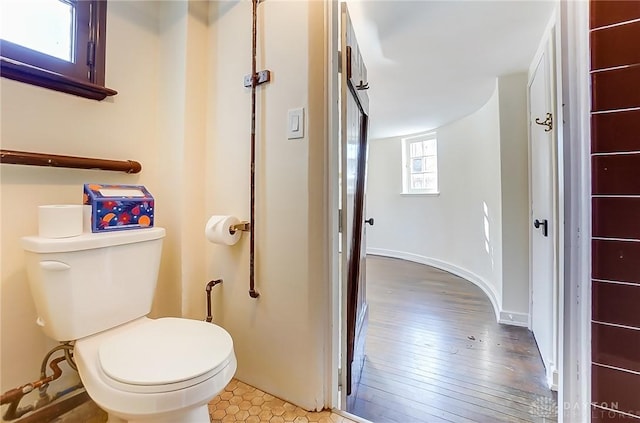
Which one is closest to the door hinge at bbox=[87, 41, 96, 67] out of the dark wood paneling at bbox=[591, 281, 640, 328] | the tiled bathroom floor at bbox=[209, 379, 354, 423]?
the tiled bathroom floor at bbox=[209, 379, 354, 423]

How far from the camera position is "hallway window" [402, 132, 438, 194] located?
4.53 meters

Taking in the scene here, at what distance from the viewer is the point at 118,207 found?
1.15 meters

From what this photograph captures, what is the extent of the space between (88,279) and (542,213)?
2.40 meters

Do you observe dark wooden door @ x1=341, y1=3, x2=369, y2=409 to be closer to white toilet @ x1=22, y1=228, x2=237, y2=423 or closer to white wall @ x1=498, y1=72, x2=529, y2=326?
white toilet @ x1=22, y1=228, x2=237, y2=423

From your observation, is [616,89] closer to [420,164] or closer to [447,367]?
[447,367]

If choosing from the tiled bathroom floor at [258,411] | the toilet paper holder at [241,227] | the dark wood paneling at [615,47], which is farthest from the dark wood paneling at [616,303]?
the toilet paper holder at [241,227]

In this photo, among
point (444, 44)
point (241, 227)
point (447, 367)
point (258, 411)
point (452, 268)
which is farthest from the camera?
point (452, 268)

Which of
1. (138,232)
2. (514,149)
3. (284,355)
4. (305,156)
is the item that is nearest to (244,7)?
(305,156)

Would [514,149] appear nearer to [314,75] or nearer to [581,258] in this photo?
[581,258]

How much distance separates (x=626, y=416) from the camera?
0.80 metres

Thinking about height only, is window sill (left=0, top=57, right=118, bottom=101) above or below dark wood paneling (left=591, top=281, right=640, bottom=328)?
above

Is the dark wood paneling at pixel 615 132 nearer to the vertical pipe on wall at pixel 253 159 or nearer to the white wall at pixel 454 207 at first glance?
the vertical pipe on wall at pixel 253 159

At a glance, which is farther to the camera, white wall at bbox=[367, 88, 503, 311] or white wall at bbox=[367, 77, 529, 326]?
white wall at bbox=[367, 88, 503, 311]

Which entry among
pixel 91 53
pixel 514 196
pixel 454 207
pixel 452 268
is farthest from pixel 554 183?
pixel 452 268
